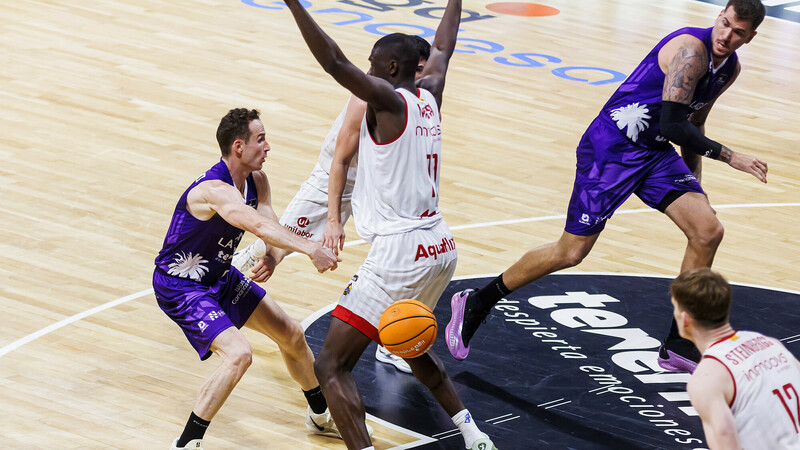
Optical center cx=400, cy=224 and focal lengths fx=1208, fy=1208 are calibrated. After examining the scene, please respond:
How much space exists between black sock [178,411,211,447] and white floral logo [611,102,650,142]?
9.98 feet

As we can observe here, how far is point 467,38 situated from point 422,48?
34.0 ft

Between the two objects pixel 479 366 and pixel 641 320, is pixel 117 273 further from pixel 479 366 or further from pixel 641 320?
pixel 641 320

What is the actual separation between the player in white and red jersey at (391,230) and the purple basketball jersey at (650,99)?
5.33 ft

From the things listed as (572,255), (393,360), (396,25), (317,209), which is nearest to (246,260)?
(317,209)

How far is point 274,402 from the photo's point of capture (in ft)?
22.1

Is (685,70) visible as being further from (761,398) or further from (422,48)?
(761,398)

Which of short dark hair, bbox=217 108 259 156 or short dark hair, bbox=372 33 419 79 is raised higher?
short dark hair, bbox=372 33 419 79

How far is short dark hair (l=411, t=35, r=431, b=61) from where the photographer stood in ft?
19.8

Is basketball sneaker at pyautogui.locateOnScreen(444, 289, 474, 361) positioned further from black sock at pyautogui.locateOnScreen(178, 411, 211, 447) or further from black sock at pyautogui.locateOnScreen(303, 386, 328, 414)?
black sock at pyautogui.locateOnScreen(178, 411, 211, 447)

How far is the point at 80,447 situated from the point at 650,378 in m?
3.28

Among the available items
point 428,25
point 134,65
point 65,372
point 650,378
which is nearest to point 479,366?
point 650,378

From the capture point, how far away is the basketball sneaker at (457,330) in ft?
23.7

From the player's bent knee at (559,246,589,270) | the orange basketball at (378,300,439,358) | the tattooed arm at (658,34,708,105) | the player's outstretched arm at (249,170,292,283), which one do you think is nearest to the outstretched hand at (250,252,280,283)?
the player's outstretched arm at (249,170,292,283)

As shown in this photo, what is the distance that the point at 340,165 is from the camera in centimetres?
611
